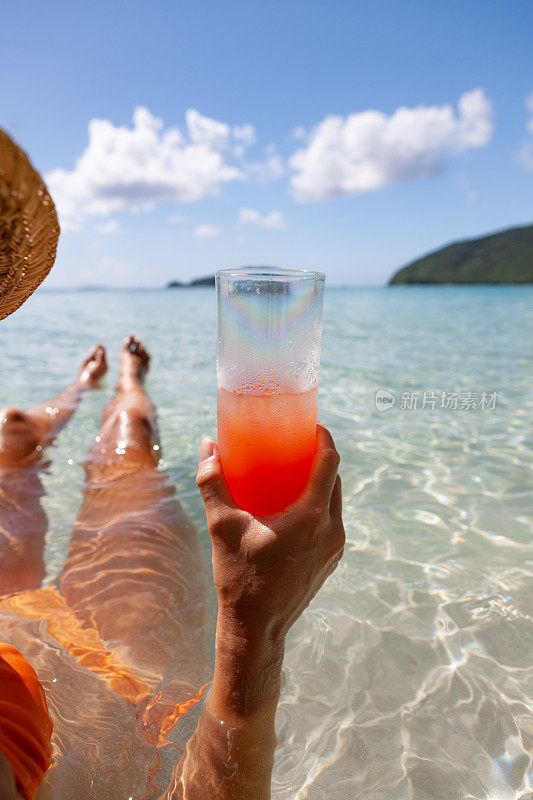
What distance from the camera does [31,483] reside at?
3.43 meters

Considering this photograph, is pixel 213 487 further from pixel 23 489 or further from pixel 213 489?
pixel 23 489

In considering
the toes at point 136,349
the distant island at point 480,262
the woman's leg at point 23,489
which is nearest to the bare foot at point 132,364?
the toes at point 136,349

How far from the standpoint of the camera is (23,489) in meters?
3.31

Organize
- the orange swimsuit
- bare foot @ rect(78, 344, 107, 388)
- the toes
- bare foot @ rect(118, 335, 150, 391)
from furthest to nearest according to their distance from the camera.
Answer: bare foot @ rect(78, 344, 107, 388)
the toes
bare foot @ rect(118, 335, 150, 391)
the orange swimsuit

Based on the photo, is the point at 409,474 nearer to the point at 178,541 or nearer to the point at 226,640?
the point at 178,541

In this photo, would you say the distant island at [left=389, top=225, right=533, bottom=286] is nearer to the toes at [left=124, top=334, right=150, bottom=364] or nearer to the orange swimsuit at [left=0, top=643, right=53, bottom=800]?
the toes at [left=124, top=334, right=150, bottom=364]

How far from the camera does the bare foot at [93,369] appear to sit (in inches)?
233

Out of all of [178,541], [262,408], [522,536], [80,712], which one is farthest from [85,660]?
→ [522,536]

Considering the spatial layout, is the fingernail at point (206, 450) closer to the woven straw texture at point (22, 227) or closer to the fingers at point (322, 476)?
the fingers at point (322, 476)

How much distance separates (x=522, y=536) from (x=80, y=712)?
2340mm

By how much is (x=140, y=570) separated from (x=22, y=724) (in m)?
1.26

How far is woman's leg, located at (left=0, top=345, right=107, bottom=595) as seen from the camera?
2387 mm

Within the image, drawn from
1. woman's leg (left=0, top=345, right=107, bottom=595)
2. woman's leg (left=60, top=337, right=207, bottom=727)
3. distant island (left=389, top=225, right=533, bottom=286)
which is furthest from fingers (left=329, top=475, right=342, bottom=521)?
distant island (left=389, top=225, right=533, bottom=286)

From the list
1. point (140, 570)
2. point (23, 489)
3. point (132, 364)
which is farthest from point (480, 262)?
point (140, 570)
